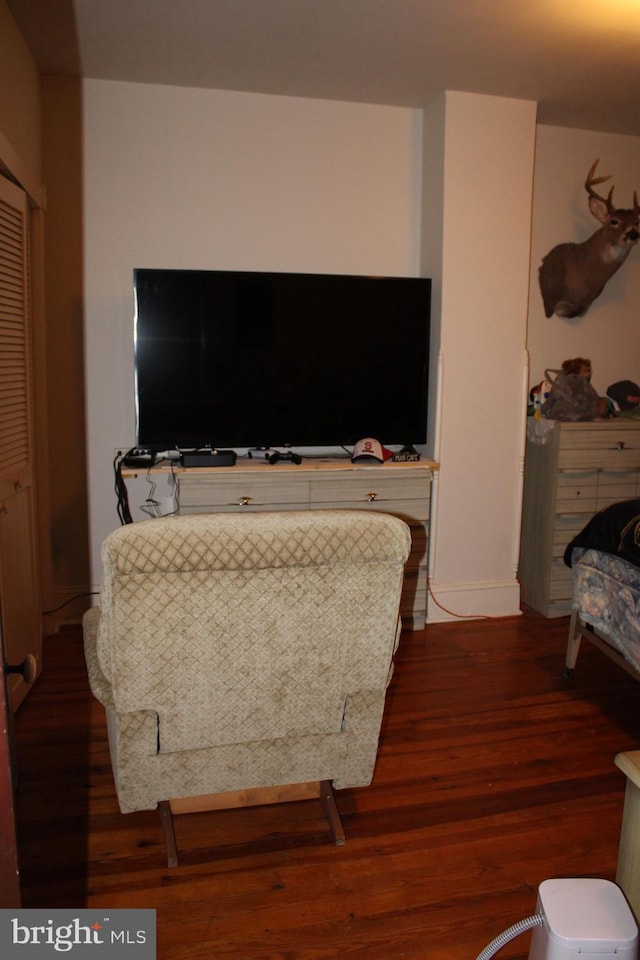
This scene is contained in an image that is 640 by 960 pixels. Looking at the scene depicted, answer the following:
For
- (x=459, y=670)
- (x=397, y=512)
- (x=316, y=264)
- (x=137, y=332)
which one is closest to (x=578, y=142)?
(x=316, y=264)

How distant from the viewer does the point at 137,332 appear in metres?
3.31

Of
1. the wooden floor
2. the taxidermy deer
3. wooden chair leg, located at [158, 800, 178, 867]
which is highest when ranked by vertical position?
the taxidermy deer

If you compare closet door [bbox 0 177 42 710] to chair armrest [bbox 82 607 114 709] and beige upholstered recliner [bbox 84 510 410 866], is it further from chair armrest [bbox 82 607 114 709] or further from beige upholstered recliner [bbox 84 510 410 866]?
beige upholstered recliner [bbox 84 510 410 866]

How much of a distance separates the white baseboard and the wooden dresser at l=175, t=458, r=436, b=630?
0.51 ft

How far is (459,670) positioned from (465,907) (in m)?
1.45

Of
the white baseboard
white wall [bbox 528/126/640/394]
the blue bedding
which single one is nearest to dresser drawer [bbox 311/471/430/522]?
the white baseboard

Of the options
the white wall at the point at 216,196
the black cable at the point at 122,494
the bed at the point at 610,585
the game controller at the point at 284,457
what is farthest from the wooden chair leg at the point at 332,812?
the white wall at the point at 216,196

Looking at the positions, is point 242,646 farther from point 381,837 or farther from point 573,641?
point 573,641

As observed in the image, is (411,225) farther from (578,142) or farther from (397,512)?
(397,512)

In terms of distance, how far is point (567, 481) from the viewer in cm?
377

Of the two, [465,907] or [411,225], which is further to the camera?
[411,225]

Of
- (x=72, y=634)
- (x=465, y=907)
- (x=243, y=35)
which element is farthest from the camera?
(x=72, y=634)

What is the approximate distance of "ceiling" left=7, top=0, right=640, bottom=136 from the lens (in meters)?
2.69

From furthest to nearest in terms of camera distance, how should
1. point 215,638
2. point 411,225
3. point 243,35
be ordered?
point 411,225 < point 243,35 < point 215,638
